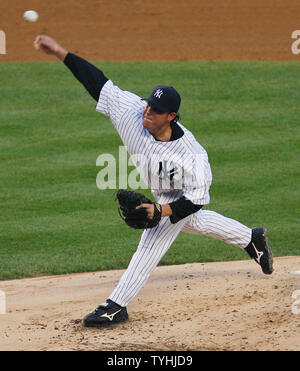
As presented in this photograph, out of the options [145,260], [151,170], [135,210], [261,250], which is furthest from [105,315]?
[261,250]

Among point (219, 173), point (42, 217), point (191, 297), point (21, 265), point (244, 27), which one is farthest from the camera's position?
point (244, 27)

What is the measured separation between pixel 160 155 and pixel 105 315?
1.11m

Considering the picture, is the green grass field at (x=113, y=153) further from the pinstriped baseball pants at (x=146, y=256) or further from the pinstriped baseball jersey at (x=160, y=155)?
the pinstriped baseball jersey at (x=160, y=155)

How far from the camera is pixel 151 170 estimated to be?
514 centimetres

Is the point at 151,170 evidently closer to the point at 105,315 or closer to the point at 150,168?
the point at 150,168

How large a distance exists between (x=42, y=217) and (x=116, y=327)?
3.07 metres

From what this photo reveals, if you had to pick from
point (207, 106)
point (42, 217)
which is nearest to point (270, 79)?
point (207, 106)

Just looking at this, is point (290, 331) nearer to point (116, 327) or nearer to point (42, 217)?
point (116, 327)

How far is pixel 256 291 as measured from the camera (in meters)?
5.57

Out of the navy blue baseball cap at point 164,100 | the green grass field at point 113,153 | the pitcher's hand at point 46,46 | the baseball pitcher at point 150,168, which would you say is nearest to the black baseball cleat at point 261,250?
the baseball pitcher at point 150,168

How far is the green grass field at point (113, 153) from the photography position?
718 cm

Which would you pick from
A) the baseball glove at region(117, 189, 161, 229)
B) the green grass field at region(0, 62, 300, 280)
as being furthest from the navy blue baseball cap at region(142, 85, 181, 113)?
the green grass field at region(0, 62, 300, 280)

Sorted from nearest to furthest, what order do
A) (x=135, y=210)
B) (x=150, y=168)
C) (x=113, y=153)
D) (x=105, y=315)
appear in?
1. (x=135, y=210)
2. (x=105, y=315)
3. (x=150, y=168)
4. (x=113, y=153)

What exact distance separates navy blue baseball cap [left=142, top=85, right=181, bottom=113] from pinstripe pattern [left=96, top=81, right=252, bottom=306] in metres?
0.21
